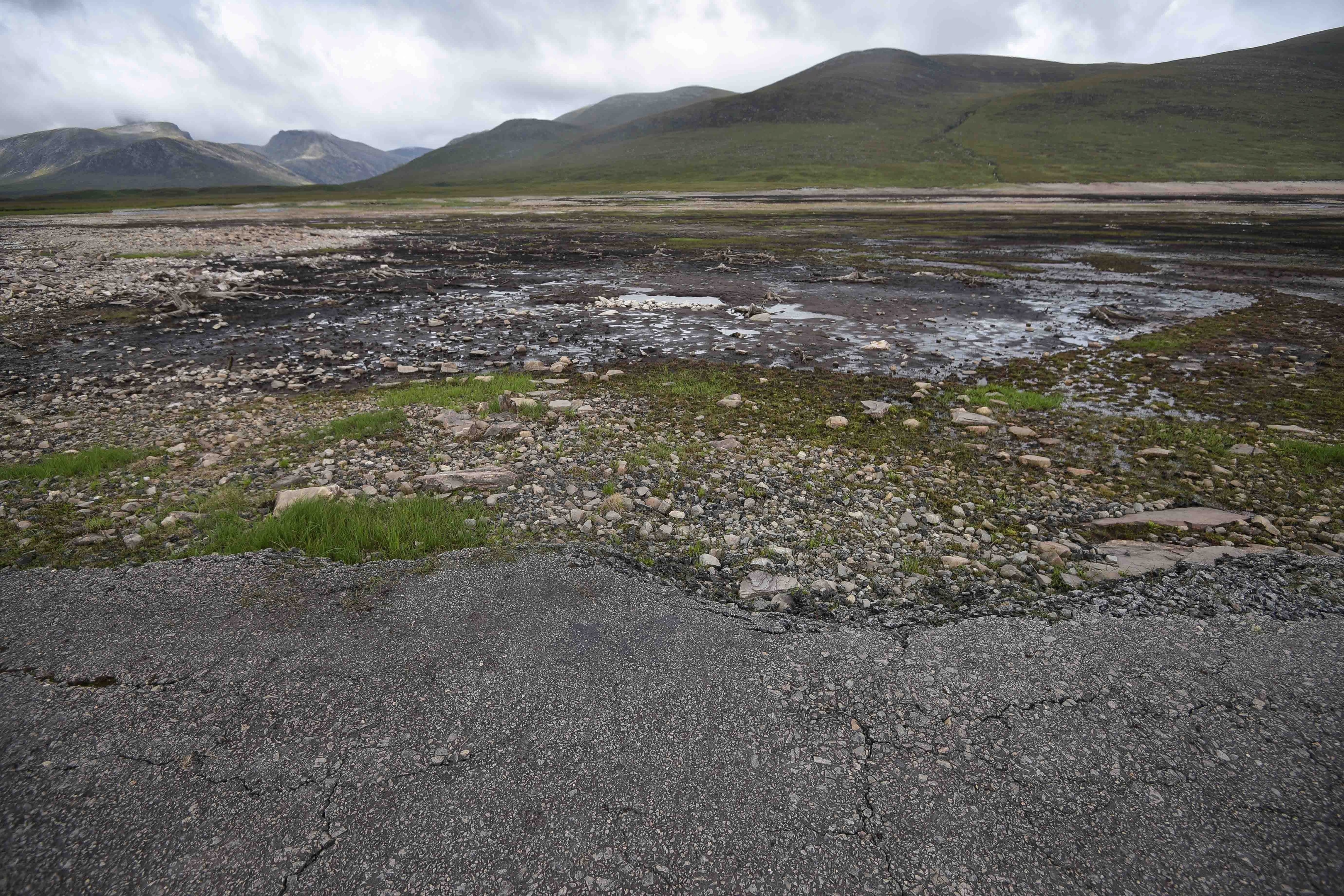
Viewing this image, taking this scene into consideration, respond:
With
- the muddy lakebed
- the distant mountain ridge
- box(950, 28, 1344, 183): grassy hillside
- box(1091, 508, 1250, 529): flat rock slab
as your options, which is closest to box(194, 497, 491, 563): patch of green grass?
the muddy lakebed

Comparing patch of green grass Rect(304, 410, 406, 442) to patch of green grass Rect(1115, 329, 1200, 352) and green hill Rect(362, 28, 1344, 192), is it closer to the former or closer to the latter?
patch of green grass Rect(1115, 329, 1200, 352)

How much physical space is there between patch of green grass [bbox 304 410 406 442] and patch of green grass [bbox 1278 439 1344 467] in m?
14.7

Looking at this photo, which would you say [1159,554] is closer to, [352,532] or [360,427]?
[352,532]

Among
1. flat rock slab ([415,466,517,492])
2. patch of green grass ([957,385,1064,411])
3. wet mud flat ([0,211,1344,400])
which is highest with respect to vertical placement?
wet mud flat ([0,211,1344,400])

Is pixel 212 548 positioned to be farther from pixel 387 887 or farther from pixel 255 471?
pixel 387 887

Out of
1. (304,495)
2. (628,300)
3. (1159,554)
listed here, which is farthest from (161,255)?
(1159,554)

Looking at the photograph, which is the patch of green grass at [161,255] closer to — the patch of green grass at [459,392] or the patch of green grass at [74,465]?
the patch of green grass at [459,392]

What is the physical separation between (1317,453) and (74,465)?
18.8 metres

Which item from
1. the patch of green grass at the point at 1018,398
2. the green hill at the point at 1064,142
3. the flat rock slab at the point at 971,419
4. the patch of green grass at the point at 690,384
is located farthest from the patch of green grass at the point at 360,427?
the green hill at the point at 1064,142

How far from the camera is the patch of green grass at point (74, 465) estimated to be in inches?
322

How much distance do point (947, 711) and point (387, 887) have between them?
13.2 feet

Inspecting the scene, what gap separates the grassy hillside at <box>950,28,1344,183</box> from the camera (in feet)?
369

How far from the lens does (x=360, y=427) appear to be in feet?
32.9

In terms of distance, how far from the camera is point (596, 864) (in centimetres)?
345
